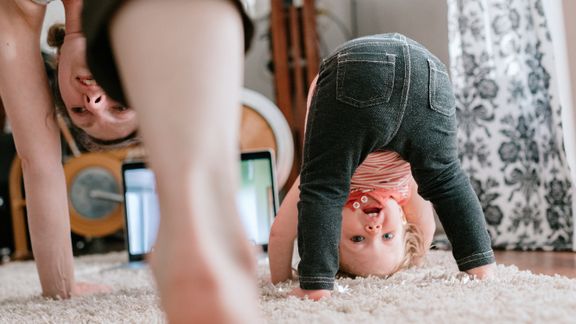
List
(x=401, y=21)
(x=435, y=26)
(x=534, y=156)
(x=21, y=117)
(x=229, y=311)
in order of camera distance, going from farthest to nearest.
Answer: (x=401, y=21) < (x=435, y=26) < (x=534, y=156) < (x=21, y=117) < (x=229, y=311)

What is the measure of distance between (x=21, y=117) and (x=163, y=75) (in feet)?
2.58

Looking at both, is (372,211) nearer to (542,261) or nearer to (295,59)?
(542,261)

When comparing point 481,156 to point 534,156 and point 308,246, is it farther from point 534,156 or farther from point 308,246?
point 308,246

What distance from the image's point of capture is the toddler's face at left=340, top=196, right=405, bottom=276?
1.15 m

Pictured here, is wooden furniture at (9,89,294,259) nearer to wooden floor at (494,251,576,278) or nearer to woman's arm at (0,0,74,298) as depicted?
wooden floor at (494,251,576,278)

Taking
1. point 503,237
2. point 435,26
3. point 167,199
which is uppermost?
point 435,26

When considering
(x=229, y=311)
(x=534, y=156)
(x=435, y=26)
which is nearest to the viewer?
(x=229, y=311)

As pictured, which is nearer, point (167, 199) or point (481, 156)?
point (167, 199)

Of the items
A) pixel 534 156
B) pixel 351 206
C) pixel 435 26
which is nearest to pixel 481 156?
pixel 534 156

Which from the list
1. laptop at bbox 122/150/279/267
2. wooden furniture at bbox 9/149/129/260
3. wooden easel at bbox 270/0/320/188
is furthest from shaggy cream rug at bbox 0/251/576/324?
wooden easel at bbox 270/0/320/188

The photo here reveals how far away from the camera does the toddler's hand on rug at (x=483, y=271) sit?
1017 mm

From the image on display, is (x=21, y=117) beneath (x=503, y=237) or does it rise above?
above

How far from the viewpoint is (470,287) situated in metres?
0.94

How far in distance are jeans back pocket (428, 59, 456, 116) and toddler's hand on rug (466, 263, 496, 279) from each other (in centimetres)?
26
